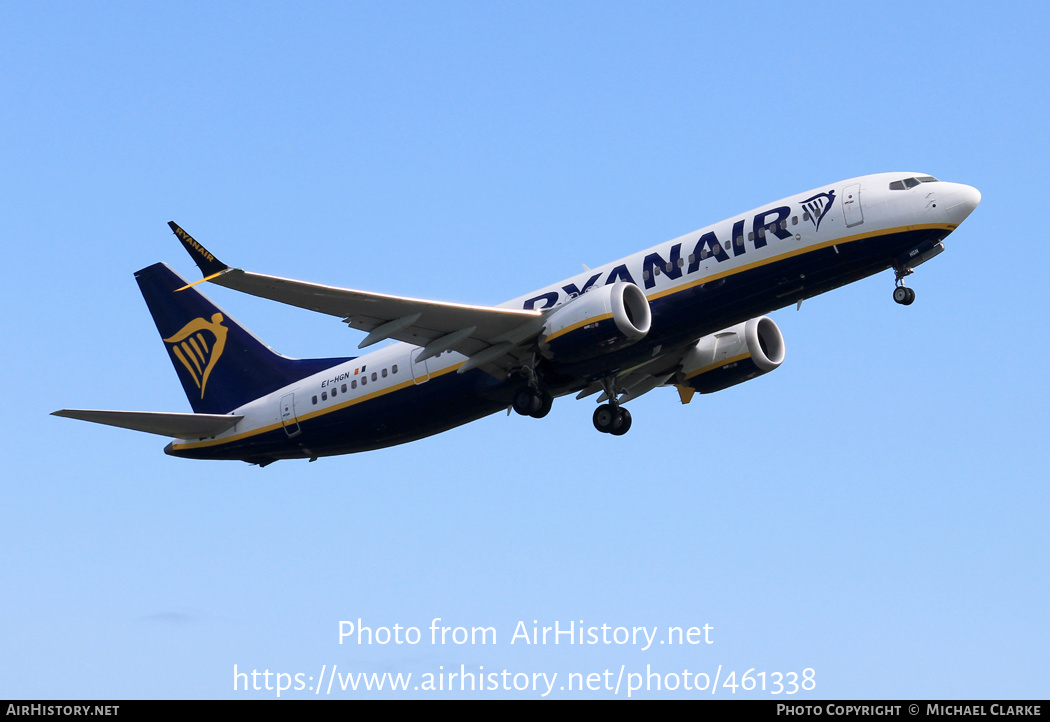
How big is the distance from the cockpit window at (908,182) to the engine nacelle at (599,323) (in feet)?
22.8

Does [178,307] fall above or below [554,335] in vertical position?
above

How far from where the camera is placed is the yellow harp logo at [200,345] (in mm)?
40312

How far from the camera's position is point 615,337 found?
3061cm

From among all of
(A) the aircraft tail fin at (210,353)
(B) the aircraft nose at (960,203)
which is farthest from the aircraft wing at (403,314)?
(B) the aircraft nose at (960,203)

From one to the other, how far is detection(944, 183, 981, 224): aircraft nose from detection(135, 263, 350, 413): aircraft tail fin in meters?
18.7

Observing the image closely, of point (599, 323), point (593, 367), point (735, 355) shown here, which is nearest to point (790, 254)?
point (599, 323)

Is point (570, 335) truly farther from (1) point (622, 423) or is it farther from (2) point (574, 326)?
(1) point (622, 423)

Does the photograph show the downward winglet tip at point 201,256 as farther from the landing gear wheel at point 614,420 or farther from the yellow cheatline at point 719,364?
the yellow cheatline at point 719,364

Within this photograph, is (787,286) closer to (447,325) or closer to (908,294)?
(908,294)

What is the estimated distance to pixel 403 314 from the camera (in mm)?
31422

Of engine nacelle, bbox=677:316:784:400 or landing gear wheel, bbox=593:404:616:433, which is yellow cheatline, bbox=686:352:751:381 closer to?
engine nacelle, bbox=677:316:784:400
